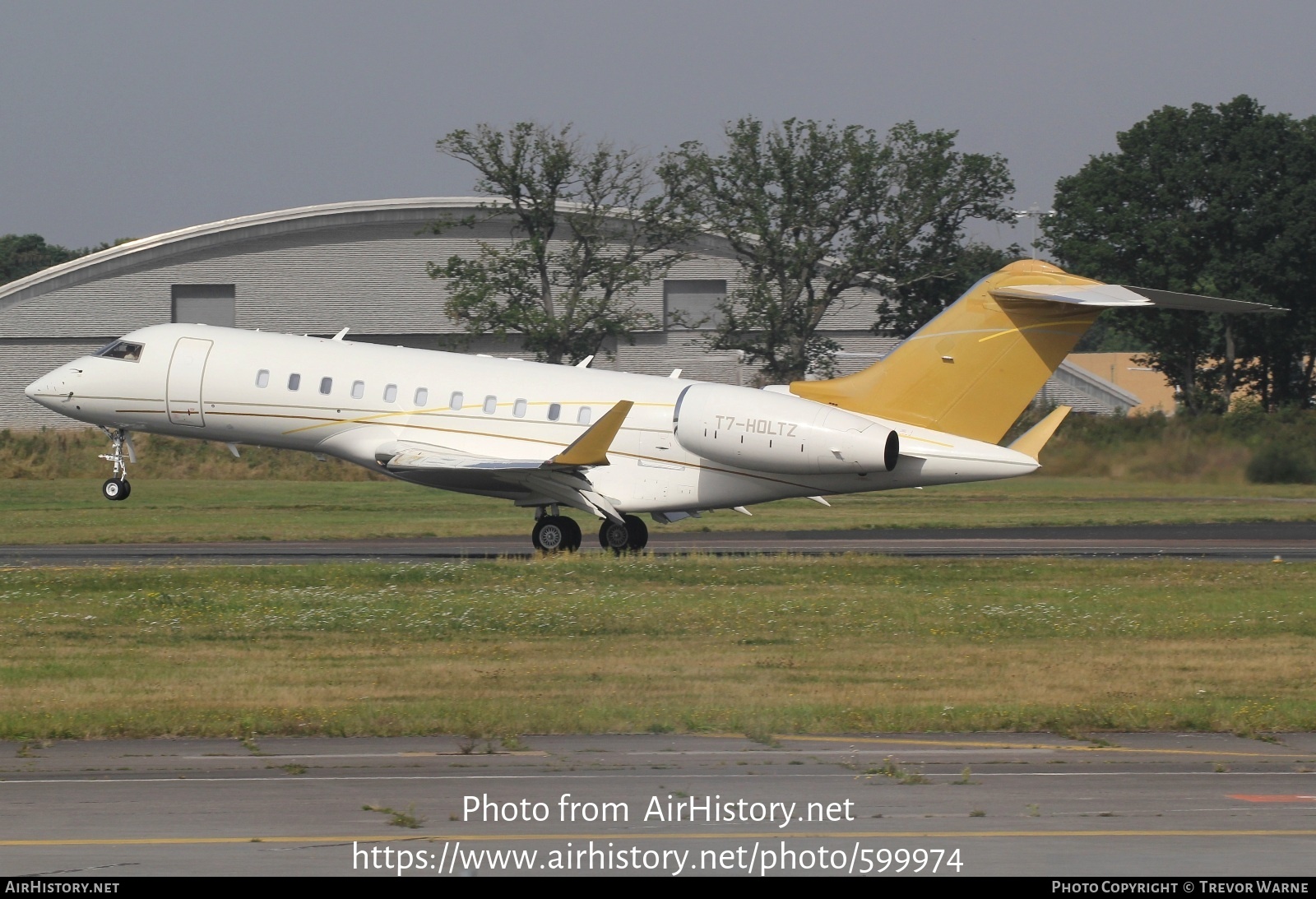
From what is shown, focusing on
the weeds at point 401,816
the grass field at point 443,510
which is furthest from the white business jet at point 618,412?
the weeds at point 401,816

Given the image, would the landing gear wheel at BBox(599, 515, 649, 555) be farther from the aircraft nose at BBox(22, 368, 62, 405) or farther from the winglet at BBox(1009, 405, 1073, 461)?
the aircraft nose at BBox(22, 368, 62, 405)

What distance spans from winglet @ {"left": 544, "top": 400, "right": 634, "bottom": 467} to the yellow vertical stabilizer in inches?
169

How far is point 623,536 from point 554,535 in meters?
1.20

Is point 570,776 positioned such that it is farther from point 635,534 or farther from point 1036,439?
point 635,534

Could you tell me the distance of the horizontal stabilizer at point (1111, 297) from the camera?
2223 cm

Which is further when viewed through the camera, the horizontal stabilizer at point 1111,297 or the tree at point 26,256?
the tree at point 26,256

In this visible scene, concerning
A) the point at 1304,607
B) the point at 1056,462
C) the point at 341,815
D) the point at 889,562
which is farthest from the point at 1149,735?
the point at 1056,462

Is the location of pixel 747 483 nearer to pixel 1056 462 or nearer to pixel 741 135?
pixel 1056 462

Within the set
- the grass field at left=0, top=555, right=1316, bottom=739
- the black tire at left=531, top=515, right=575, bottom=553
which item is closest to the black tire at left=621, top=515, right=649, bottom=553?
the black tire at left=531, top=515, right=575, bottom=553

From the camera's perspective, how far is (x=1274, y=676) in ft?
49.6

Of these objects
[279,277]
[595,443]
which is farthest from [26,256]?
[595,443]

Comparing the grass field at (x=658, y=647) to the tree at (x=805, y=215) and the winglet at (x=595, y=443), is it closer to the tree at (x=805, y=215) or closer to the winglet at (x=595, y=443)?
the winglet at (x=595, y=443)

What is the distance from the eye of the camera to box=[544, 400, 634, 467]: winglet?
2481 cm

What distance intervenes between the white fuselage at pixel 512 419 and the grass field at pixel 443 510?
476 centimetres
